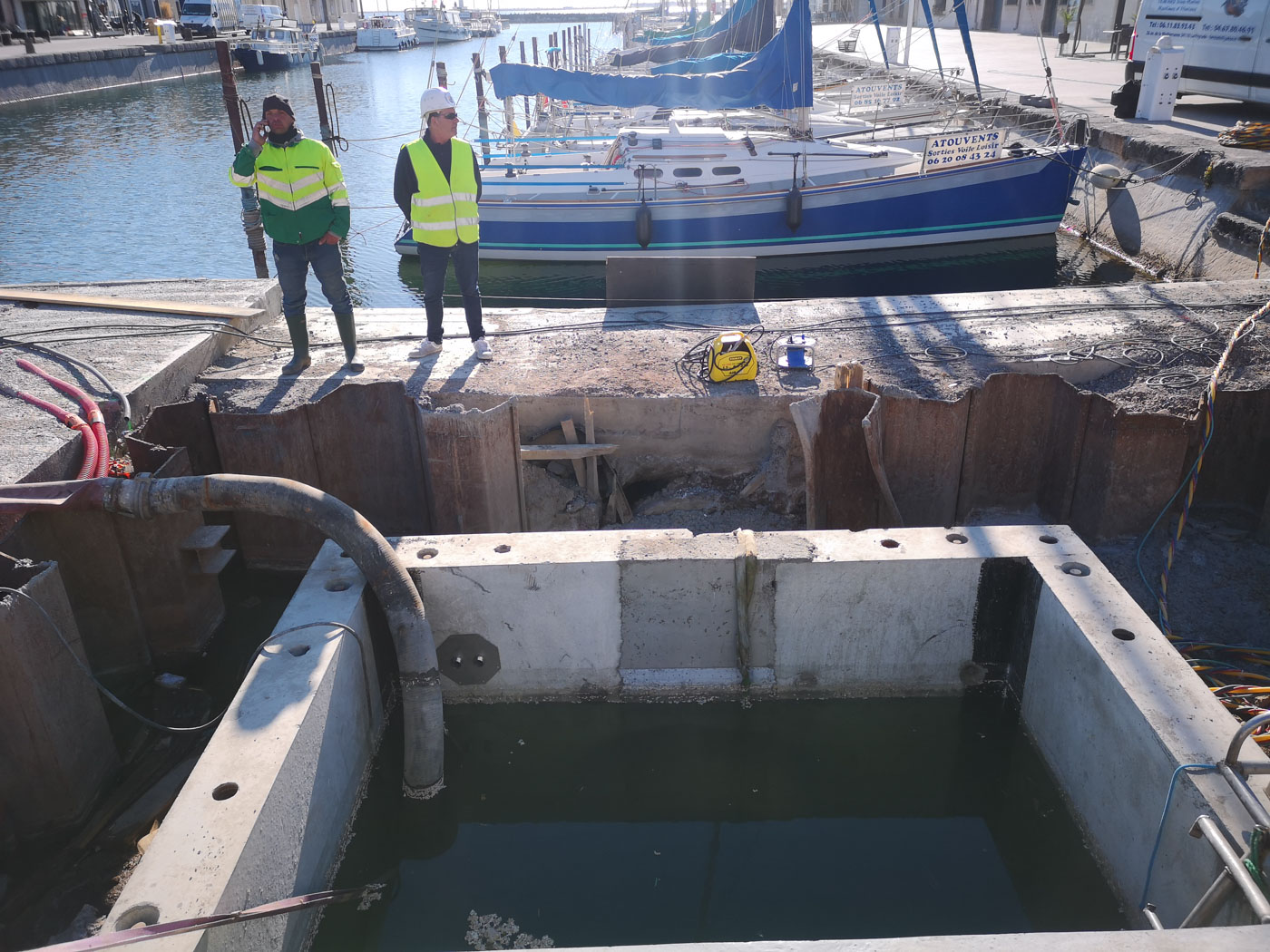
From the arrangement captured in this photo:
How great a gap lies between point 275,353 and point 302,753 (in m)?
5.04

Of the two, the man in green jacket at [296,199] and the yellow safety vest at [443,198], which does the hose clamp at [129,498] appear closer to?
the man in green jacket at [296,199]

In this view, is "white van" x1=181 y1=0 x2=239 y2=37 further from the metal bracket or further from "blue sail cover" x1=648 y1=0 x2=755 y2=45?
the metal bracket

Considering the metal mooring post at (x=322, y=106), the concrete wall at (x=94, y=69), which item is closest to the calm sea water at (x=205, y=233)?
the metal mooring post at (x=322, y=106)

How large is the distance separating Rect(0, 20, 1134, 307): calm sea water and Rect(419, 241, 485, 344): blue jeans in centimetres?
201

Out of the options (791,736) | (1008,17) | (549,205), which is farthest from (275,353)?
(1008,17)

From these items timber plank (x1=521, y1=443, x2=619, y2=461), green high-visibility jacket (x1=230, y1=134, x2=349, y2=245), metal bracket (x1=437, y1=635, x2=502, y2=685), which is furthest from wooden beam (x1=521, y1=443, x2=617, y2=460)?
green high-visibility jacket (x1=230, y1=134, x2=349, y2=245)

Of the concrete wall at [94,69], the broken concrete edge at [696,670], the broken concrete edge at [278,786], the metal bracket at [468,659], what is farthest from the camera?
the concrete wall at [94,69]

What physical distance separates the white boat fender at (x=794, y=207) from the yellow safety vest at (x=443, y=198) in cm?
964

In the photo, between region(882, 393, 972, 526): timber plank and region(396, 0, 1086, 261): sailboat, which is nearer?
region(882, 393, 972, 526): timber plank

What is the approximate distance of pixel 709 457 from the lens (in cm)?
698

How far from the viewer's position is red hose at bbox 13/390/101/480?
537 cm

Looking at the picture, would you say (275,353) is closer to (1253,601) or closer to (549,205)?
(1253,601)

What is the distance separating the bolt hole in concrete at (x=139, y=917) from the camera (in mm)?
2789

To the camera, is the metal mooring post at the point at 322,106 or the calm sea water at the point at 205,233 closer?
the metal mooring post at the point at 322,106
